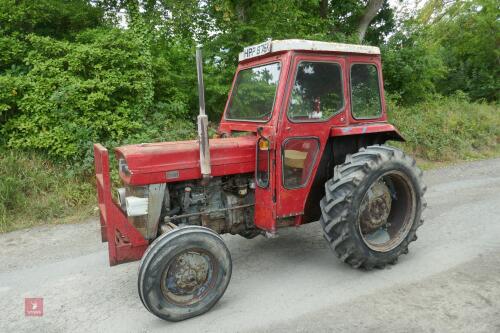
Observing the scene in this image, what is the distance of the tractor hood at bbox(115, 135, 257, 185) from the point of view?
3365mm

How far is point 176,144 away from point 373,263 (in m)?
2.16

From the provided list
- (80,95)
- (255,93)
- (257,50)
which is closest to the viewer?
(257,50)

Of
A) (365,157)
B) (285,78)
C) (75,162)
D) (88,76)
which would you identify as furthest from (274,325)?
(88,76)

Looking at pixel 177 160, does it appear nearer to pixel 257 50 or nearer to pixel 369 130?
pixel 257 50

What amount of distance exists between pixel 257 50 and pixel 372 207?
193 centimetres

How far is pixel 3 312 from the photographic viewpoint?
3.38 m

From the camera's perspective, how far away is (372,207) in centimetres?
401

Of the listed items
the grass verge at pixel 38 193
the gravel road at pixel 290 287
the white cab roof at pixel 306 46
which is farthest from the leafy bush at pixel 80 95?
the white cab roof at pixel 306 46

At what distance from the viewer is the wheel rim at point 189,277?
124 inches

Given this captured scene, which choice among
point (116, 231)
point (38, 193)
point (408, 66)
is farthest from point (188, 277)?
point (408, 66)

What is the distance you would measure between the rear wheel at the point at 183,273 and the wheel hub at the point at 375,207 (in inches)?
59.4

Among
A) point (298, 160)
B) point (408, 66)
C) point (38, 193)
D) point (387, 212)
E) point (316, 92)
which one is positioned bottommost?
point (387, 212)

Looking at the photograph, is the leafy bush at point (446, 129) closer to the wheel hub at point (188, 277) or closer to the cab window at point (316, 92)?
the cab window at point (316, 92)
